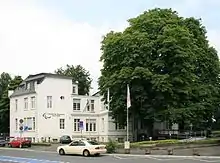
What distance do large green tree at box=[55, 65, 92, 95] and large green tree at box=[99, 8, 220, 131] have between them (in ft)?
145

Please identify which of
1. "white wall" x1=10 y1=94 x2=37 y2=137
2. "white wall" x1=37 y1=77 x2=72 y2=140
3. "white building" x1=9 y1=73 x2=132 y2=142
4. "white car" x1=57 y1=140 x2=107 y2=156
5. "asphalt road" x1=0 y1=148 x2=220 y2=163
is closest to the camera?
"asphalt road" x1=0 y1=148 x2=220 y2=163

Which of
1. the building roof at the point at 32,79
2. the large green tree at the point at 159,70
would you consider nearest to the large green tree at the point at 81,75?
the building roof at the point at 32,79

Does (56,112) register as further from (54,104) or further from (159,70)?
(159,70)

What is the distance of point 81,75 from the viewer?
102m

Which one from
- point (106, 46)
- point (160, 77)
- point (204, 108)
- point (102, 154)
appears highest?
point (106, 46)

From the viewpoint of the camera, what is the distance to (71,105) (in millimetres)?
69688

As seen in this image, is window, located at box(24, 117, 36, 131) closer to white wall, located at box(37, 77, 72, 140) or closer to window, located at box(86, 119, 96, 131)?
white wall, located at box(37, 77, 72, 140)

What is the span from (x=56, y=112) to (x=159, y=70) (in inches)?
812

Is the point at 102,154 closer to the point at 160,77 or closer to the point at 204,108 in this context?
the point at 160,77

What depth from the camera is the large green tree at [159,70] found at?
5153 cm

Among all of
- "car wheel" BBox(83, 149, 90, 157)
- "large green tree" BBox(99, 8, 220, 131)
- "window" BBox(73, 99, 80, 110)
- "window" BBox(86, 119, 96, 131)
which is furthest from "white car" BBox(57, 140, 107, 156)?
"window" BBox(86, 119, 96, 131)

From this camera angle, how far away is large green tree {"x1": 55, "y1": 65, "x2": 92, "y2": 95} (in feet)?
332

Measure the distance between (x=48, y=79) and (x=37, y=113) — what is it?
5327 millimetres

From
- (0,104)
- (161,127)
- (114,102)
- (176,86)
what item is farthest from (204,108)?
(0,104)
